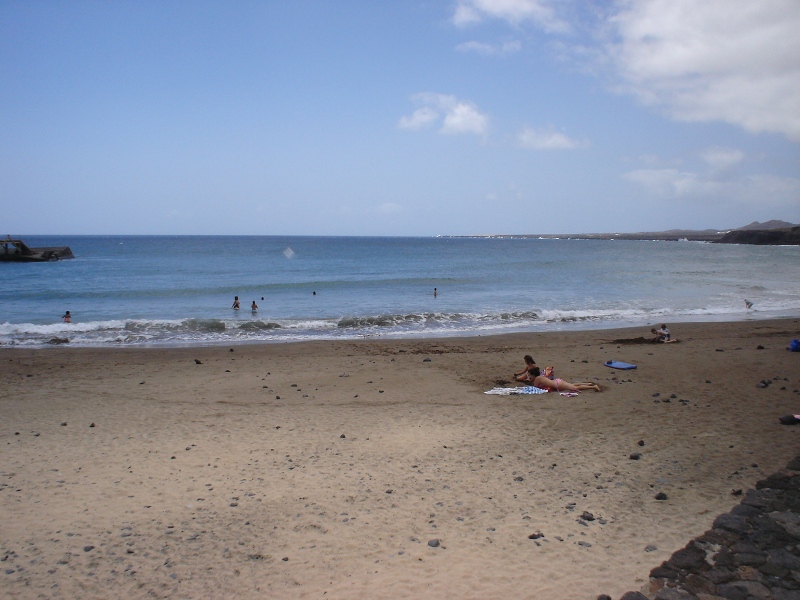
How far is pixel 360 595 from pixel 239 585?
3.68 ft

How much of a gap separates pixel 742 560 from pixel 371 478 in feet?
13.5

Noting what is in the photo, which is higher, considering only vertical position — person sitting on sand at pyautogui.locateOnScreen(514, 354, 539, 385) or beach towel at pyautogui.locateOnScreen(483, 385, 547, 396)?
person sitting on sand at pyautogui.locateOnScreen(514, 354, 539, 385)

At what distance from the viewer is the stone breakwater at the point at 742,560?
4535 millimetres

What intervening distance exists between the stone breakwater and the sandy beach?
0.61 feet

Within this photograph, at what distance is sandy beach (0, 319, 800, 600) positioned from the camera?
5.05 meters

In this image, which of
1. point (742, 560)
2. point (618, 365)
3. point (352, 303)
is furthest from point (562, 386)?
point (352, 303)

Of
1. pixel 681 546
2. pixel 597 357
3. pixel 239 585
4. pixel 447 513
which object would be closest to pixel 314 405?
pixel 447 513

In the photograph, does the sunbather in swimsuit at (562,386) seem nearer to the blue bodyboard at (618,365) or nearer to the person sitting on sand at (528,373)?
the person sitting on sand at (528,373)

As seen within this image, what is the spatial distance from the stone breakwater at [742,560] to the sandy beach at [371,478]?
19cm

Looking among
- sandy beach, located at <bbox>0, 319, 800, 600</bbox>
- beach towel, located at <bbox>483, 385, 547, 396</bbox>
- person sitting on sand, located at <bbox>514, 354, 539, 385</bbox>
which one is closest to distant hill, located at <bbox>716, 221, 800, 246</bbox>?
sandy beach, located at <bbox>0, 319, 800, 600</bbox>

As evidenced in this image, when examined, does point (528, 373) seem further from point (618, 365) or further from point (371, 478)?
point (371, 478)

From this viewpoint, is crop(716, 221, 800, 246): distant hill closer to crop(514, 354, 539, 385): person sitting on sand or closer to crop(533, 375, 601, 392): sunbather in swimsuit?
crop(533, 375, 601, 392): sunbather in swimsuit

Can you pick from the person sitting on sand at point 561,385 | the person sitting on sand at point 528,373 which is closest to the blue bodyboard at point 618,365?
the person sitting on sand at point 561,385

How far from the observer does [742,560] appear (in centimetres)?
500
